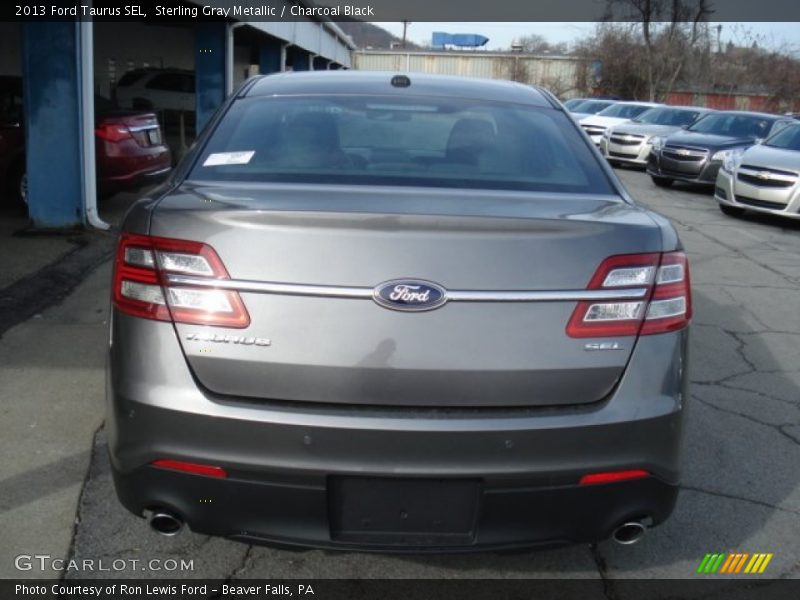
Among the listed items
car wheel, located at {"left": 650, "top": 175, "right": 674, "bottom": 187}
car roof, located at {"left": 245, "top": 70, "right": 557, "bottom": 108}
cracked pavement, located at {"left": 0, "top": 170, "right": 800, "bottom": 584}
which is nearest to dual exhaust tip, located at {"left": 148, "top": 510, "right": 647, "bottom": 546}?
cracked pavement, located at {"left": 0, "top": 170, "right": 800, "bottom": 584}

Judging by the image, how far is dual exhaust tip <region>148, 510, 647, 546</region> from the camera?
247cm

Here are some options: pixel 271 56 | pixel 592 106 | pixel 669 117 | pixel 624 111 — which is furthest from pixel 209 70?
pixel 592 106

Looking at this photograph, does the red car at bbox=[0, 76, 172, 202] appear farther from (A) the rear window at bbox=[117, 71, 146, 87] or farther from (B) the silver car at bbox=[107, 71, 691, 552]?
(A) the rear window at bbox=[117, 71, 146, 87]

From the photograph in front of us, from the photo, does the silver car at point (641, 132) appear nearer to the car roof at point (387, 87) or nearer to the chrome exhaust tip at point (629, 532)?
the car roof at point (387, 87)

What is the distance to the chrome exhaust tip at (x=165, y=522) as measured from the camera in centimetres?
247

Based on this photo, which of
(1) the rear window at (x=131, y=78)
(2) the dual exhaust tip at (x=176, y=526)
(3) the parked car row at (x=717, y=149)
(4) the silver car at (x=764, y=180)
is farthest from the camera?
(1) the rear window at (x=131, y=78)

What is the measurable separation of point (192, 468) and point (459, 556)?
45.5 inches

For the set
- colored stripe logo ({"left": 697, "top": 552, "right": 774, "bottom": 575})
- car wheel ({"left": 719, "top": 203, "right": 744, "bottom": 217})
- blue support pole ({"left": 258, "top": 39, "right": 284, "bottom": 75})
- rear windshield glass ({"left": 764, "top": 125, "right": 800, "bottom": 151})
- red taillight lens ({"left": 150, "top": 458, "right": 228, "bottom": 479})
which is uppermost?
blue support pole ({"left": 258, "top": 39, "right": 284, "bottom": 75})

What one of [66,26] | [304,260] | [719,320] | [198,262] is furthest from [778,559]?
[66,26]

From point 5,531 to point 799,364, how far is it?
481 cm

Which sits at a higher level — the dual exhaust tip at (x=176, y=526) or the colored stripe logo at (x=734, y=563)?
the dual exhaust tip at (x=176, y=526)

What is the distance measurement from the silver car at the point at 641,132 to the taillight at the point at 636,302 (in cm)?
1730

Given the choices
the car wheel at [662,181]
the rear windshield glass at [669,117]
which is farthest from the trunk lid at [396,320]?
the rear windshield glass at [669,117]

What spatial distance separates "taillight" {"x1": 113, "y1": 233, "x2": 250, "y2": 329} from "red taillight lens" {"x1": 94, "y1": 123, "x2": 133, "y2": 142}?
756cm
